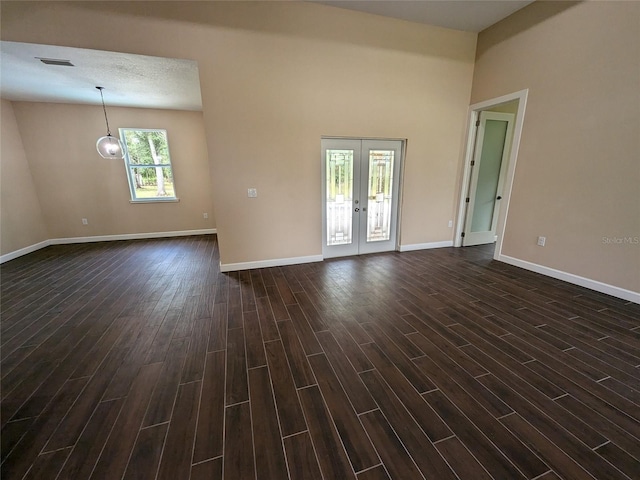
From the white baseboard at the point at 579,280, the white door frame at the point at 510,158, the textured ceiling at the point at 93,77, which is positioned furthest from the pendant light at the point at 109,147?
the white baseboard at the point at 579,280

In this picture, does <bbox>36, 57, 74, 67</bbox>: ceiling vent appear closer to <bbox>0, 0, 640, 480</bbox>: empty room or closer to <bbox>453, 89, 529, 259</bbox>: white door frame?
<bbox>0, 0, 640, 480</bbox>: empty room

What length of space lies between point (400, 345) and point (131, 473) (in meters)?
1.95

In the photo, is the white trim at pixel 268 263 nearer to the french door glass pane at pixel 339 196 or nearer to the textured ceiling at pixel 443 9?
the french door glass pane at pixel 339 196

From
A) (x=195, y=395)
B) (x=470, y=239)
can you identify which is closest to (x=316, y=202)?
(x=195, y=395)

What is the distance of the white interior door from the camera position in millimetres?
4637

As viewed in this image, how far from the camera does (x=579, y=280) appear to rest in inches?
128

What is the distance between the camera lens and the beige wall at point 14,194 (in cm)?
453

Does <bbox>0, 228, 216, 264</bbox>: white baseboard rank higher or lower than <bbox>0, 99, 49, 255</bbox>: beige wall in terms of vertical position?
lower

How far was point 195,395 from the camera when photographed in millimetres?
1725

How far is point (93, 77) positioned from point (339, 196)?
4.15 m

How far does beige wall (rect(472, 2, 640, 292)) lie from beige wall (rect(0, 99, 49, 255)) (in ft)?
28.9

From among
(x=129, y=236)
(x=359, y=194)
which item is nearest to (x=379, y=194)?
(x=359, y=194)

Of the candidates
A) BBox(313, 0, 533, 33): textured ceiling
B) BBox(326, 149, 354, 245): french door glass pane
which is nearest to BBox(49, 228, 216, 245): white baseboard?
BBox(326, 149, 354, 245): french door glass pane

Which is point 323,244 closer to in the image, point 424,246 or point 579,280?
point 424,246
